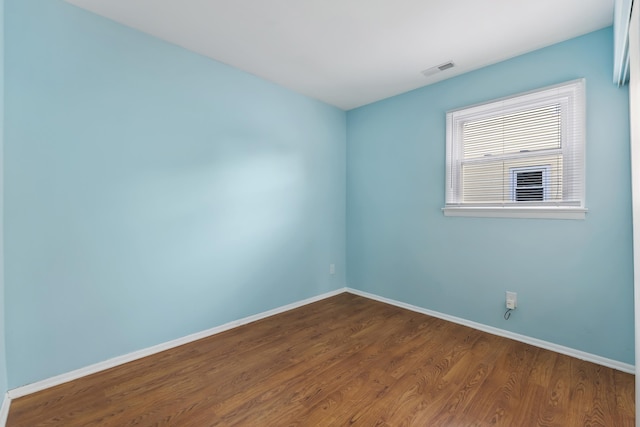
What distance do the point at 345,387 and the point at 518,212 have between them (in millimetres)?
2013

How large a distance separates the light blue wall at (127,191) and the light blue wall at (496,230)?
109 centimetres

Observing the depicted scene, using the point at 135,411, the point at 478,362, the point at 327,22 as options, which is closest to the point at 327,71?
the point at 327,22

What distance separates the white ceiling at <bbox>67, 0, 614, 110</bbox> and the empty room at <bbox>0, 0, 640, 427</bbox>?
0.8 inches

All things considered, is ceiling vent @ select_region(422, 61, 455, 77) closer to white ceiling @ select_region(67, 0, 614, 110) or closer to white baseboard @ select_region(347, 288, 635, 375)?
white ceiling @ select_region(67, 0, 614, 110)

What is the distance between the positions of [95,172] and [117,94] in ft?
1.94

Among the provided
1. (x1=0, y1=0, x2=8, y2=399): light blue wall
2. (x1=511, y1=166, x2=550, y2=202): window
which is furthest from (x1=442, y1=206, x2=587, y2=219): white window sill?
(x1=0, y1=0, x2=8, y2=399): light blue wall

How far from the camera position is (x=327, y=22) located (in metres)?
2.06

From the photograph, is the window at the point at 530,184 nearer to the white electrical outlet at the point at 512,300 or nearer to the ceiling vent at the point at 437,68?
the white electrical outlet at the point at 512,300

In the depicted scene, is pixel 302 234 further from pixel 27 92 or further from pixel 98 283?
pixel 27 92

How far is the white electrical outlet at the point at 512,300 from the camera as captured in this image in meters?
2.47

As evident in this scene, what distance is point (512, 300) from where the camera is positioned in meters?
2.48

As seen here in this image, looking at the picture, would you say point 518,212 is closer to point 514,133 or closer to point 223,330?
point 514,133

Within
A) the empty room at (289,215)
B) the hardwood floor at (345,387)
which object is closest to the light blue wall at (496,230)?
the empty room at (289,215)

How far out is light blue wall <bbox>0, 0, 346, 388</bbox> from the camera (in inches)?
68.7
